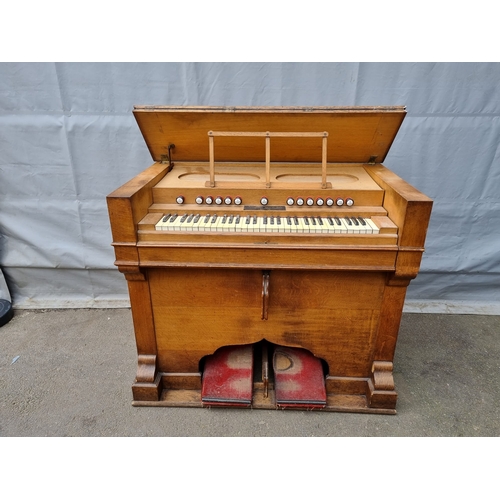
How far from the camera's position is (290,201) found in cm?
188

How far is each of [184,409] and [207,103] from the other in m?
2.15

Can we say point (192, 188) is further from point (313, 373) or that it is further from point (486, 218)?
point (486, 218)

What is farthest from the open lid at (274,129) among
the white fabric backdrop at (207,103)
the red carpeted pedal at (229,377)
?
the red carpeted pedal at (229,377)

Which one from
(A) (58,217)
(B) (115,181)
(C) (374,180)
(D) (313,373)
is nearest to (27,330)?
(A) (58,217)

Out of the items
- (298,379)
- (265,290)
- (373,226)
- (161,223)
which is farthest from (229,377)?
(373,226)

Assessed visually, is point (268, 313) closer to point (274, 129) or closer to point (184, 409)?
point (184, 409)

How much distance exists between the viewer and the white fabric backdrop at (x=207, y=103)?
257 centimetres

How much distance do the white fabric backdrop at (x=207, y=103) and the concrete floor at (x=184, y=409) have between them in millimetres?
360

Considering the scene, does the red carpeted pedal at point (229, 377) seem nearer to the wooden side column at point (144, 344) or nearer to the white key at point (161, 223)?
the wooden side column at point (144, 344)

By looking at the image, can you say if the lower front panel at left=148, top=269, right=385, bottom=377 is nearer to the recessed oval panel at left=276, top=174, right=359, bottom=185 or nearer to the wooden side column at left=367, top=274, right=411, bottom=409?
the wooden side column at left=367, top=274, right=411, bottom=409

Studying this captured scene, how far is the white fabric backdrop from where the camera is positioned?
8.42 ft

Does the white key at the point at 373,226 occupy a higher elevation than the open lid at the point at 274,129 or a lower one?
lower

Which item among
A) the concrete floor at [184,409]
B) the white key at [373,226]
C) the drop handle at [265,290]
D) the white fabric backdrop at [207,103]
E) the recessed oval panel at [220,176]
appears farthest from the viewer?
the white fabric backdrop at [207,103]

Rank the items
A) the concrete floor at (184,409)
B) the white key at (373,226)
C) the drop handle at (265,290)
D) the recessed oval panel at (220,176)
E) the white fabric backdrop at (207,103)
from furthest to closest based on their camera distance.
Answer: the white fabric backdrop at (207,103) < the recessed oval panel at (220,176) < the concrete floor at (184,409) < the drop handle at (265,290) < the white key at (373,226)
